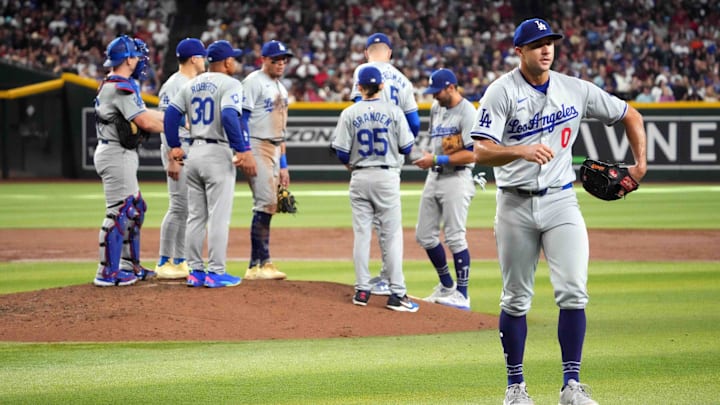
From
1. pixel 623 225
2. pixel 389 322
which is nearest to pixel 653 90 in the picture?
pixel 623 225

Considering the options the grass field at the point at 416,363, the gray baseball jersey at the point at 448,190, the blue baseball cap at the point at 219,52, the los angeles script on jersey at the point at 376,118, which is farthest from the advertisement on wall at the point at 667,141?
the los angeles script on jersey at the point at 376,118

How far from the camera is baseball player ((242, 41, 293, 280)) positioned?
10156 millimetres

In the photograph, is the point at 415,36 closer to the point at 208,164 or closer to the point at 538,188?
the point at 208,164

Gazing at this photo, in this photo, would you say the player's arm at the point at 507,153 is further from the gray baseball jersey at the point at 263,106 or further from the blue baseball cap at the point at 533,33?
the gray baseball jersey at the point at 263,106

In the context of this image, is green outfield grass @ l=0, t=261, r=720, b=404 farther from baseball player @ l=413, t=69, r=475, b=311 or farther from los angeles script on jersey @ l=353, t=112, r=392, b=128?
los angeles script on jersey @ l=353, t=112, r=392, b=128

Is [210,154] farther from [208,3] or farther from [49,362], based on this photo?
[208,3]

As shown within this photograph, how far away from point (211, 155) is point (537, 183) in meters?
4.22

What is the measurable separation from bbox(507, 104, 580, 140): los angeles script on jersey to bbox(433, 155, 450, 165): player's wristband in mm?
3611

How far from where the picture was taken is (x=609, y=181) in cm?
588

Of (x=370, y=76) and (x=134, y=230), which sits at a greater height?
(x=370, y=76)

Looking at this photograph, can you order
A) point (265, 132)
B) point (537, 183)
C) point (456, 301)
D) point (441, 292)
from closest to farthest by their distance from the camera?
point (537, 183), point (456, 301), point (441, 292), point (265, 132)

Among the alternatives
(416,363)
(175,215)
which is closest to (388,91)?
(175,215)

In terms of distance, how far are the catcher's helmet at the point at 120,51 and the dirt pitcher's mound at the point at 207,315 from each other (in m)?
2.00

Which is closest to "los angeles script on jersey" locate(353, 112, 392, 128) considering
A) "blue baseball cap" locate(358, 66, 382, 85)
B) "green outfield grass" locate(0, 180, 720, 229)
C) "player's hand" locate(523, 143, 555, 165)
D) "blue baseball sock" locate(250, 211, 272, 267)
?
"blue baseball cap" locate(358, 66, 382, 85)
